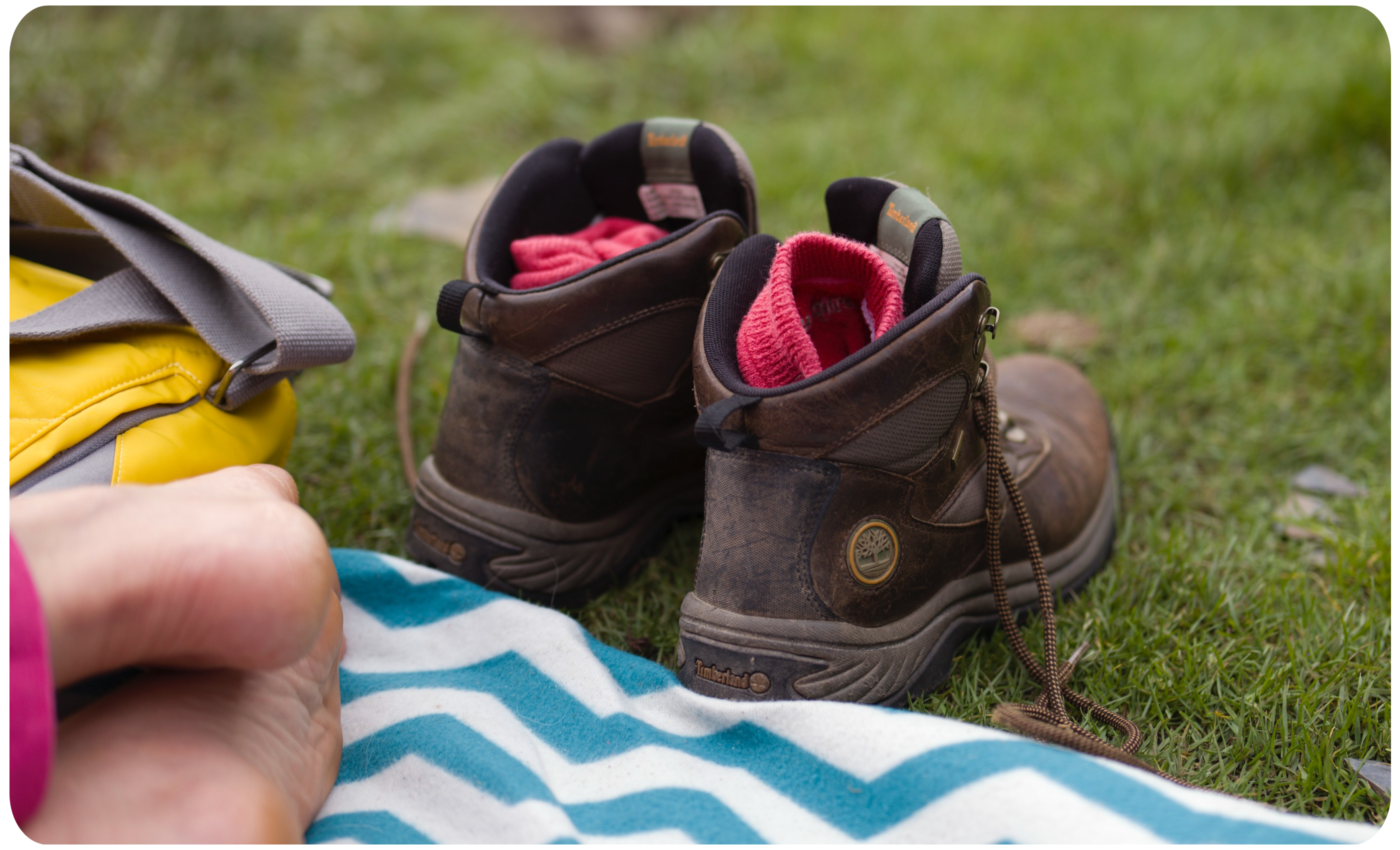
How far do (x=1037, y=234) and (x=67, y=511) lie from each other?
2546 millimetres

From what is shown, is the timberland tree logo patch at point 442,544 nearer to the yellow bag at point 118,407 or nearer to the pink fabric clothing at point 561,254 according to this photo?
the yellow bag at point 118,407

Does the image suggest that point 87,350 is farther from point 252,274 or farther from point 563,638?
point 563,638

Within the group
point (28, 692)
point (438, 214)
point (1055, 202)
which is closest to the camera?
point (28, 692)

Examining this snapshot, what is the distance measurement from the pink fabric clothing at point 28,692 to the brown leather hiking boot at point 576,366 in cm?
67

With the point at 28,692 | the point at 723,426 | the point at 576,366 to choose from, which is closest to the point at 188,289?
the point at 576,366

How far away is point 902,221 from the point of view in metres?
1.29

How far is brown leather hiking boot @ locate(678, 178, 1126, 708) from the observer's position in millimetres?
1132

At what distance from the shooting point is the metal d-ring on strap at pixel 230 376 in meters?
1.35

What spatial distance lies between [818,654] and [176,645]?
0.74 meters

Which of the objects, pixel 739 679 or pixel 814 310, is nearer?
pixel 739 679

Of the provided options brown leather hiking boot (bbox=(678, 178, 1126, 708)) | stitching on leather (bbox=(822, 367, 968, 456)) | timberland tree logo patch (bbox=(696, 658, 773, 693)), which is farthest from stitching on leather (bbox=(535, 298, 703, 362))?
timberland tree logo patch (bbox=(696, 658, 773, 693))

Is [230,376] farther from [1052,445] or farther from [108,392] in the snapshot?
[1052,445]

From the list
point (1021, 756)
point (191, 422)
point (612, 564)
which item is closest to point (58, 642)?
point (191, 422)

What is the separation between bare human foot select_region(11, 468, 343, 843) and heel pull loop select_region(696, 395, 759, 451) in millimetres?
464
